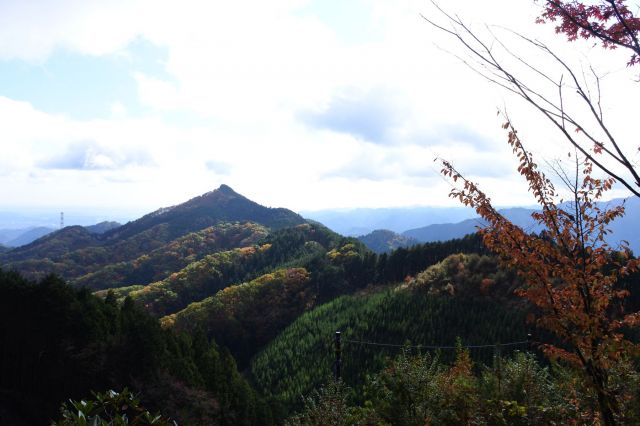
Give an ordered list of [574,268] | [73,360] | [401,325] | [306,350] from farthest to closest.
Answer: [306,350]
[401,325]
[73,360]
[574,268]

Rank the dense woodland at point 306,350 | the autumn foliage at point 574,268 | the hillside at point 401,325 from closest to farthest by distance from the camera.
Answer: the autumn foliage at point 574,268, the dense woodland at point 306,350, the hillside at point 401,325

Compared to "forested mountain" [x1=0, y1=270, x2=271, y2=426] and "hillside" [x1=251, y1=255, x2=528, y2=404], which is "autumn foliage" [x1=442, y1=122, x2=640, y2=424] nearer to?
"forested mountain" [x1=0, y1=270, x2=271, y2=426]

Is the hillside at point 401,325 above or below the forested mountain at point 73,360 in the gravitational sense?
below

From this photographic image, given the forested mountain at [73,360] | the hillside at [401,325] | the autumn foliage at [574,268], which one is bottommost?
the hillside at [401,325]

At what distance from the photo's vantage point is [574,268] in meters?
6.57

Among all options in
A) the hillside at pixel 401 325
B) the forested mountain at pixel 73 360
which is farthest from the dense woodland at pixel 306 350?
the hillside at pixel 401 325

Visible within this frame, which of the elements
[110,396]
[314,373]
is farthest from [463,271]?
[110,396]

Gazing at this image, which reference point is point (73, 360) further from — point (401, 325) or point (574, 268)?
point (401, 325)

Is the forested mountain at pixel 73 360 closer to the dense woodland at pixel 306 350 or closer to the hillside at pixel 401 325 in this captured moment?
the dense woodland at pixel 306 350

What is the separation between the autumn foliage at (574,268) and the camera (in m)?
6.07

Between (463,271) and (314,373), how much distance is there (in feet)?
88.6

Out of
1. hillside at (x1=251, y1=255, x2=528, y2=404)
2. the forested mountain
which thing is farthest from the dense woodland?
hillside at (x1=251, y1=255, x2=528, y2=404)

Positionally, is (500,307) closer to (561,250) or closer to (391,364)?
(391,364)

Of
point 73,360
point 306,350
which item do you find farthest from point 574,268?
point 306,350
